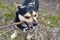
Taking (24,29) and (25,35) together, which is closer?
(24,29)

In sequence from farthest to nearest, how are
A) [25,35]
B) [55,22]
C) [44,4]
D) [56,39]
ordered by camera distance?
[44,4], [55,22], [56,39], [25,35]

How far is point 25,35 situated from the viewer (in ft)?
14.6

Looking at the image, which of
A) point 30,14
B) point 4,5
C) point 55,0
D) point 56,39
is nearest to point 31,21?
point 30,14

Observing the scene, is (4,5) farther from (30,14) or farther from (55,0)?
(30,14)

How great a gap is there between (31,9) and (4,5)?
7.96ft

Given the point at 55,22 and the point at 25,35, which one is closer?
the point at 25,35

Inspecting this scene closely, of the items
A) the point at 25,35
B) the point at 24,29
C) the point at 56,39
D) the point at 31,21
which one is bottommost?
the point at 56,39

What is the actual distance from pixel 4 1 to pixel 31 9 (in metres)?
2.62

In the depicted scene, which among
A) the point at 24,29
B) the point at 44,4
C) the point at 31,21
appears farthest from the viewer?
the point at 44,4

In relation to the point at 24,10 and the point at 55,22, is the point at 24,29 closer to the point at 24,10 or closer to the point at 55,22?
the point at 24,10

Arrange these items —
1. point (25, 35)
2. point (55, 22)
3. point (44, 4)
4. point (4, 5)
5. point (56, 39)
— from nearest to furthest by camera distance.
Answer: point (25, 35) < point (56, 39) < point (55, 22) < point (4, 5) < point (44, 4)

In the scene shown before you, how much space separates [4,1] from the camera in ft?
20.6

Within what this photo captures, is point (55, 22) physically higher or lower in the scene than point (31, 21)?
lower

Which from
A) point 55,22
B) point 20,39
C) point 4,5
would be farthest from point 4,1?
point 20,39
